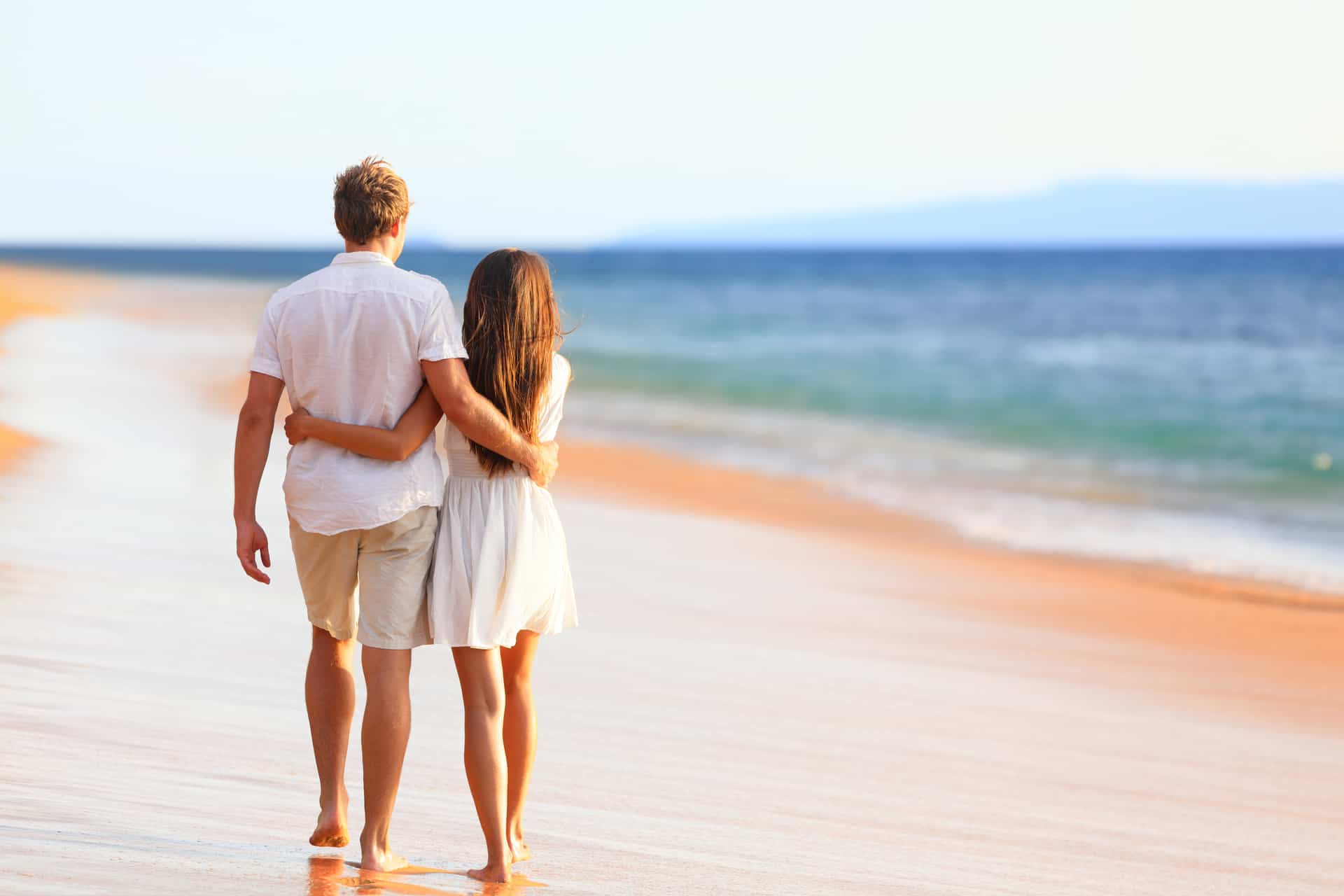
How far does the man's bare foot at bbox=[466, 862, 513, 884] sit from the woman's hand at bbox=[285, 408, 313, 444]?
1018 millimetres

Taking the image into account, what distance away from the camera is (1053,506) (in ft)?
35.5

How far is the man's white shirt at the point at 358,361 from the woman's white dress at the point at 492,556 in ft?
0.32

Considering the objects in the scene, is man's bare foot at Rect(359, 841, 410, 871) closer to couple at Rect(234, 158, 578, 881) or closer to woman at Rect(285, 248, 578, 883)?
couple at Rect(234, 158, 578, 881)

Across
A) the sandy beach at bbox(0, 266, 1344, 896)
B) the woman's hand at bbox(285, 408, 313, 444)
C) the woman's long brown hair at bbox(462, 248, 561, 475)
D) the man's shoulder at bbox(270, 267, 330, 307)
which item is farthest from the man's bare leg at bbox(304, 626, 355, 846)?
the man's shoulder at bbox(270, 267, 330, 307)

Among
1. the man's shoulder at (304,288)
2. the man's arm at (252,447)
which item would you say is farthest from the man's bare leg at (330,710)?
the man's shoulder at (304,288)

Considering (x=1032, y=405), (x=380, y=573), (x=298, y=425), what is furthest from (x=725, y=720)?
(x=1032, y=405)

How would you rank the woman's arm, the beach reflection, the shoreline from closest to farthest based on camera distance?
the beach reflection
the woman's arm
the shoreline

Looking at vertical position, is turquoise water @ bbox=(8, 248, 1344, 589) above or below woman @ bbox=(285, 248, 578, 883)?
below

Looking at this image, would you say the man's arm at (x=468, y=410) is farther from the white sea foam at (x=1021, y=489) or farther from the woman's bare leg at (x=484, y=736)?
the white sea foam at (x=1021, y=489)

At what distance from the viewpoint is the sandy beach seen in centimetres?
319

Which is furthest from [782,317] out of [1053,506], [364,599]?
[364,599]

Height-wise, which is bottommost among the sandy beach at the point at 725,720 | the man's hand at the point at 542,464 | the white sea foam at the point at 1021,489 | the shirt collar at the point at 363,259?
the white sea foam at the point at 1021,489

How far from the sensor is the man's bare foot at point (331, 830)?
3.06 metres

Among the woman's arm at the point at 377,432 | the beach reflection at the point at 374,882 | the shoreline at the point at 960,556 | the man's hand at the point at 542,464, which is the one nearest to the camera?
the beach reflection at the point at 374,882
